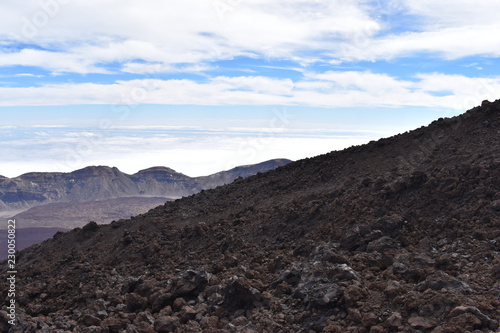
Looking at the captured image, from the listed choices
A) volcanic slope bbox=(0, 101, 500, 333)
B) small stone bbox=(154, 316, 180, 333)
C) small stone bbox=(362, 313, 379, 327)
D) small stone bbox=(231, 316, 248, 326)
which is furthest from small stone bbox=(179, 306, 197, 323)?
small stone bbox=(362, 313, 379, 327)

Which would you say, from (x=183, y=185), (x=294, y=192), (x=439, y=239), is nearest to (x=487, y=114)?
(x=294, y=192)

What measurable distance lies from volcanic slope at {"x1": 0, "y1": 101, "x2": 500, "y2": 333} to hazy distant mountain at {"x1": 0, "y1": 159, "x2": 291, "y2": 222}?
128522 millimetres

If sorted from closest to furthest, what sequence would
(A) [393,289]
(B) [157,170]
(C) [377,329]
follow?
(C) [377,329] < (A) [393,289] < (B) [157,170]

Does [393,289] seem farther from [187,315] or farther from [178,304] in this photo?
[178,304]

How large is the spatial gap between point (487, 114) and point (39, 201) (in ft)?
517

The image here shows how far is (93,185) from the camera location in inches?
6481

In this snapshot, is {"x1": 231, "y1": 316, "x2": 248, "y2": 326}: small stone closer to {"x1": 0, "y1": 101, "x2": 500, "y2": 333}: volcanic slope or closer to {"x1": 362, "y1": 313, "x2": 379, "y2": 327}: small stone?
{"x1": 0, "y1": 101, "x2": 500, "y2": 333}: volcanic slope

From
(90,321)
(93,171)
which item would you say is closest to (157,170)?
(93,171)

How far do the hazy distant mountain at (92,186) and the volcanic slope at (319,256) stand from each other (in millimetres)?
128522

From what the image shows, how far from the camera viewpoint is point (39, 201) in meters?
157

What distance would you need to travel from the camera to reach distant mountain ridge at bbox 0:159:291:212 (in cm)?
15575

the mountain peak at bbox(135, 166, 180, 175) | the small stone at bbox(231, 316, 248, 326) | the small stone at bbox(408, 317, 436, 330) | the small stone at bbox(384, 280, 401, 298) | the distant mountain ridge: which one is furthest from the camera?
the mountain peak at bbox(135, 166, 180, 175)

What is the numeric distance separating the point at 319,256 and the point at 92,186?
162188 mm

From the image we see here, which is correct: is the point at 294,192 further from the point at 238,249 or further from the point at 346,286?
the point at 346,286
